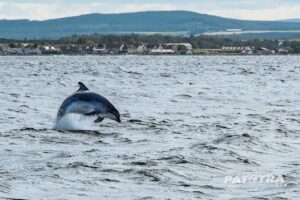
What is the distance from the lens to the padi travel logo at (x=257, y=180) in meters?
19.0

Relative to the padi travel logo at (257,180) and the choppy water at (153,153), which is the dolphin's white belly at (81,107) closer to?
the choppy water at (153,153)

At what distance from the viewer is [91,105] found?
2681 centimetres

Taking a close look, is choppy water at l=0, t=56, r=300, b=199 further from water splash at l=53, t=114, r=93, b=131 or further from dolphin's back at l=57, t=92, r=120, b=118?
dolphin's back at l=57, t=92, r=120, b=118

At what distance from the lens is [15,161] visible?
69.1 ft

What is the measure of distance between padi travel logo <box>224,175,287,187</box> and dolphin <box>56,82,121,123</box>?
7.76 m

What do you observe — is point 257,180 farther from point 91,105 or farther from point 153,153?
point 91,105

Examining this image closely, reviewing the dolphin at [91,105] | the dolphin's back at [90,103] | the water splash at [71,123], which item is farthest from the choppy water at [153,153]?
the dolphin's back at [90,103]

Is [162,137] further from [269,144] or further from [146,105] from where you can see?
[146,105]

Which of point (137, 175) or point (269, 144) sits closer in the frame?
point (137, 175)

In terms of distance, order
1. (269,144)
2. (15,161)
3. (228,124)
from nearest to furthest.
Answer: (15,161) → (269,144) → (228,124)

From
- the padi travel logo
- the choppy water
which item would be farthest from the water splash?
the padi travel logo

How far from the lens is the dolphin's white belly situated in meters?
26.9

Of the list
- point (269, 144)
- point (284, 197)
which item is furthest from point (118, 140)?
point (284, 197)

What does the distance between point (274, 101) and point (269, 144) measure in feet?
63.3
